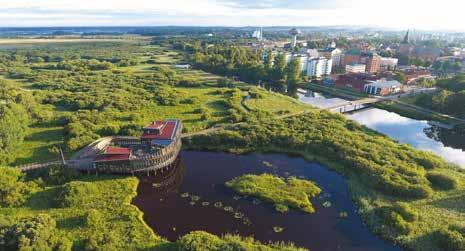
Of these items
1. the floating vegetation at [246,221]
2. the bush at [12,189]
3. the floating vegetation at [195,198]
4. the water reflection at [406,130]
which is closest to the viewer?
the floating vegetation at [246,221]

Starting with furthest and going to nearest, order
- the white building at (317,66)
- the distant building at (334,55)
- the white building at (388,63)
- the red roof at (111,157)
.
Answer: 1. the distant building at (334,55)
2. the white building at (388,63)
3. the white building at (317,66)
4. the red roof at (111,157)

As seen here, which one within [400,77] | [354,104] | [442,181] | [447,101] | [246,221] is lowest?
[354,104]

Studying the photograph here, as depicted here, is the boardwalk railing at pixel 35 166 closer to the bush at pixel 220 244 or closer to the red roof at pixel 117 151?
the red roof at pixel 117 151

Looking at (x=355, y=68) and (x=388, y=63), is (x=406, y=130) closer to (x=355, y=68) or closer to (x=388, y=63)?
(x=355, y=68)

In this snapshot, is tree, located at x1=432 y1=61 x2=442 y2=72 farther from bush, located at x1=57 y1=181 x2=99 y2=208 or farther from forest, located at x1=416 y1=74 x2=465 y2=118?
bush, located at x1=57 y1=181 x2=99 y2=208

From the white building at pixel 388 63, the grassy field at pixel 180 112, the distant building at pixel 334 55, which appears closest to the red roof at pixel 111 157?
the grassy field at pixel 180 112

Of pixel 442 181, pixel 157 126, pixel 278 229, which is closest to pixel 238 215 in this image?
pixel 278 229
